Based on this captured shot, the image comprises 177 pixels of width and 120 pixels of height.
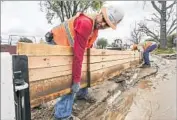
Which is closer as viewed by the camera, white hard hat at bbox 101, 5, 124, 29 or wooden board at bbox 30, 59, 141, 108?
wooden board at bbox 30, 59, 141, 108

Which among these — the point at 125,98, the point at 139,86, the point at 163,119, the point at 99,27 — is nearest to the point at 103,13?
the point at 99,27

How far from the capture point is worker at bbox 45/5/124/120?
3.41 metres

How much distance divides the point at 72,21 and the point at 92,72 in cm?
132

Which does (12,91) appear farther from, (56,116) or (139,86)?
(139,86)

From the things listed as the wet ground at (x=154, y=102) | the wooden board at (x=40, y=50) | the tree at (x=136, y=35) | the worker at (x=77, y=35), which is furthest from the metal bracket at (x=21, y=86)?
the tree at (x=136, y=35)

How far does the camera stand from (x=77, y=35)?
3381 mm

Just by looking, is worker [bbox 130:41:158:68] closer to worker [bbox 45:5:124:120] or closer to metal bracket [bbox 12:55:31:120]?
worker [bbox 45:5:124:120]

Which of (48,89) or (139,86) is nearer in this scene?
(48,89)

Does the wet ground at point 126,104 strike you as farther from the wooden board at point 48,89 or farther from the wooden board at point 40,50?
the wooden board at point 40,50

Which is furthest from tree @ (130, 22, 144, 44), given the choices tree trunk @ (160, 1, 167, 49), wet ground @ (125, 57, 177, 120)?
wet ground @ (125, 57, 177, 120)

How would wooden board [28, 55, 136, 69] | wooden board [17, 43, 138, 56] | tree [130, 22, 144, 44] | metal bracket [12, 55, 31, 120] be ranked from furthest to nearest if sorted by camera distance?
tree [130, 22, 144, 44]
wooden board [28, 55, 136, 69]
wooden board [17, 43, 138, 56]
metal bracket [12, 55, 31, 120]

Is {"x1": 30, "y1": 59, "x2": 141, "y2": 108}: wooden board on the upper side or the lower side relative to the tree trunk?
lower

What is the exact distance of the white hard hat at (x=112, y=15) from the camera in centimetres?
369

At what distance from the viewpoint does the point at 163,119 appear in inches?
163
